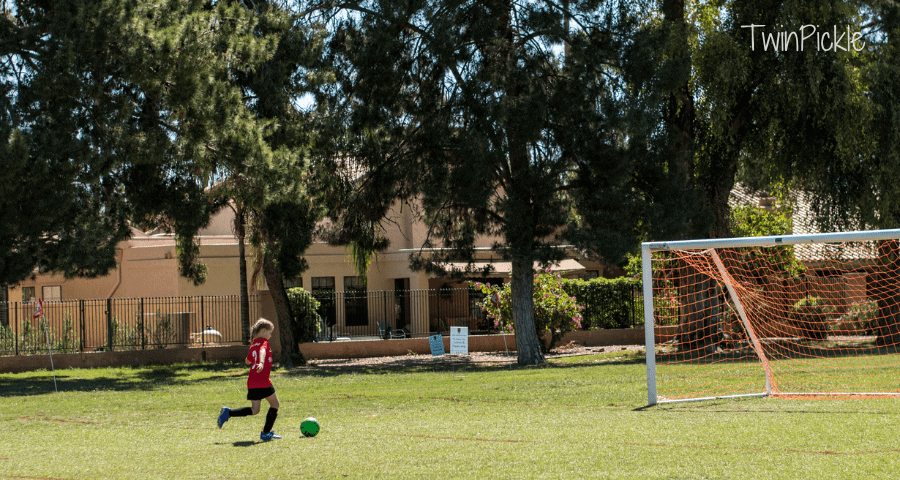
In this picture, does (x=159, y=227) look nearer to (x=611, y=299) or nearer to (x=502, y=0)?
(x=502, y=0)

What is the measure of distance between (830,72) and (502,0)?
8.37 meters

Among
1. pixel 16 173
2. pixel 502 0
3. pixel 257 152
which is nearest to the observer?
pixel 16 173

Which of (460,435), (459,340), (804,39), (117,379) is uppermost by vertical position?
(804,39)

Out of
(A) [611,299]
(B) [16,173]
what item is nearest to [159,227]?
(B) [16,173]

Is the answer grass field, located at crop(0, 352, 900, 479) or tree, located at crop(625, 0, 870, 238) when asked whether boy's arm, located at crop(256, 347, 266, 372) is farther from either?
tree, located at crop(625, 0, 870, 238)

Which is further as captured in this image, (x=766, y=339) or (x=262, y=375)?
(x=766, y=339)

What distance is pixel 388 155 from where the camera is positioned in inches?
804

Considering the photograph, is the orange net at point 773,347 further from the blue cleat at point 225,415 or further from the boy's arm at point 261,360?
the blue cleat at point 225,415

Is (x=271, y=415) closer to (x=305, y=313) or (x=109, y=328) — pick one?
(x=109, y=328)

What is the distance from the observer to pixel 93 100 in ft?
55.2

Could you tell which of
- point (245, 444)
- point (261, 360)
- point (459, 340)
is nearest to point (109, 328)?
point (459, 340)

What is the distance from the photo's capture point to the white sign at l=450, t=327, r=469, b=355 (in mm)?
19234

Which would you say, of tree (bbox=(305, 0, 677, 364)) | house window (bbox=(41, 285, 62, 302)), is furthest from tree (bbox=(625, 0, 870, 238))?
house window (bbox=(41, 285, 62, 302))

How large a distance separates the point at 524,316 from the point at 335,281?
13467mm
